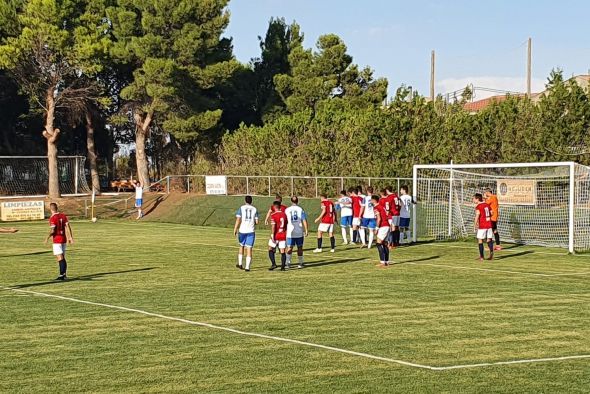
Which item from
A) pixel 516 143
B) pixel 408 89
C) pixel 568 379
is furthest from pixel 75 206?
pixel 568 379

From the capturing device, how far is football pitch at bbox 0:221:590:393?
35.2 feet

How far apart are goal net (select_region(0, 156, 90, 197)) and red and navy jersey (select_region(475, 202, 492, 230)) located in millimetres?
36327

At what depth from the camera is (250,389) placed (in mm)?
10164

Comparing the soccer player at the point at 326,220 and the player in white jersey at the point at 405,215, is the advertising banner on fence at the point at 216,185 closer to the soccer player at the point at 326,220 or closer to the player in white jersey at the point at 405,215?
the player in white jersey at the point at 405,215

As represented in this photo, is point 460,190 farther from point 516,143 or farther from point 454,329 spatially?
point 454,329

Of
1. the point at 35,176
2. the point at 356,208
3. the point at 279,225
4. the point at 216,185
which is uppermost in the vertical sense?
the point at 35,176

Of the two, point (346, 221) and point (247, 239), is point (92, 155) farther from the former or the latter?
point (247, 239)

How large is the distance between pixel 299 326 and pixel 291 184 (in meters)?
32.8

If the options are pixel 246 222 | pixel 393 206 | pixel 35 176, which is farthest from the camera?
pixel 35 176

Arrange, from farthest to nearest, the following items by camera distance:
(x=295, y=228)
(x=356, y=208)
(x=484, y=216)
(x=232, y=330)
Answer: (x=356, y=208) → (x=484, y=216) → (x=295, y=228) → (x=232, y=330)

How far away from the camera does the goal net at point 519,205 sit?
2884cm

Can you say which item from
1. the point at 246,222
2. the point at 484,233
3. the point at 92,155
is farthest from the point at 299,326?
the point at 92,155

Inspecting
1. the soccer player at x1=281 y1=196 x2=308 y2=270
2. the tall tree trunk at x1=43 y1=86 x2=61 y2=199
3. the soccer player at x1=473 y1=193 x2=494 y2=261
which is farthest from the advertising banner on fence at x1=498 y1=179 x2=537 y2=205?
the tall tree trunk at x1=43 y1=86 x2=61 y2=199

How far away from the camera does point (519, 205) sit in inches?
1271
